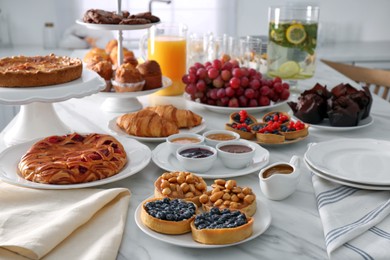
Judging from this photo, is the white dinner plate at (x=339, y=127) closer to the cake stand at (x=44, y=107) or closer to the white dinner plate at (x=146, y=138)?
the white dinner plate at (x=146, y=138)

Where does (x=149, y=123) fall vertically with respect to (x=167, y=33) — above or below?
below

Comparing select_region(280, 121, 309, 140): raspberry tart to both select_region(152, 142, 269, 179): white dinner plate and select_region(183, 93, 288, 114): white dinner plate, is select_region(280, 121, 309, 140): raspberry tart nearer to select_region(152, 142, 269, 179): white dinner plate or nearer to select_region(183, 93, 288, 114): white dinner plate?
select_region(152, 142, 269, 179): white dinner plate

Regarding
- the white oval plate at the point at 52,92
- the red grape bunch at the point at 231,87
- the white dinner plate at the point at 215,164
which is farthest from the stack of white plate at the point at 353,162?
the white oval plate at the point at 52,92

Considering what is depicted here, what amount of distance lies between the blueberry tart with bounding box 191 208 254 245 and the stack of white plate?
31 centimetres

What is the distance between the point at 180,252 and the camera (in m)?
0.98

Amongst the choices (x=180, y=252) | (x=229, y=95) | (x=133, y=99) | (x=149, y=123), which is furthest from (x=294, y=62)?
(x=180, y=252)

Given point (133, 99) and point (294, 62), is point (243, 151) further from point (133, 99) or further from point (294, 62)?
point (294, 62)

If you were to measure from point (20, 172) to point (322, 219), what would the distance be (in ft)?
2.17

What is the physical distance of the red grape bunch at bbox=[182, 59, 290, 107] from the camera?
181cm

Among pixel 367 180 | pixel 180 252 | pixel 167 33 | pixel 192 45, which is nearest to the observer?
pixel 180 252

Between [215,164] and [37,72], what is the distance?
1.69 feet

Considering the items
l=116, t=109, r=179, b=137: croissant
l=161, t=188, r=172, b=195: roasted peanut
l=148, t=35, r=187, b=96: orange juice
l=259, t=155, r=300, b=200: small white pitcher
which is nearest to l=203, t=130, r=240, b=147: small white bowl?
l=116, t=109, r=179, b=137: croissant

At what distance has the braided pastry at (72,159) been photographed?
119cm

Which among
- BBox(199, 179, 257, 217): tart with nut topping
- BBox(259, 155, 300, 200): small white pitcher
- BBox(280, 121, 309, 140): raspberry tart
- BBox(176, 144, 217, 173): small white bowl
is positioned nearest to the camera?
BBox(199, 179, 257, 217): tart with nut topping
